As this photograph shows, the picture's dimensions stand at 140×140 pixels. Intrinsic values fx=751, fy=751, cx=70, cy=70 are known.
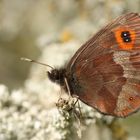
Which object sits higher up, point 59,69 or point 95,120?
point 59,69

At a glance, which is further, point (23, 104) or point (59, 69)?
point (23, 104)

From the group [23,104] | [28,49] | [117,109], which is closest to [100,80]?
[117,109]

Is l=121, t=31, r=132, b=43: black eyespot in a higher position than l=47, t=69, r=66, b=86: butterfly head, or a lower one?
higher

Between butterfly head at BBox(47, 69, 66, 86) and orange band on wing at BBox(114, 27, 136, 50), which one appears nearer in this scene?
orange band on wing at BBox(114, 27, 136, 50)

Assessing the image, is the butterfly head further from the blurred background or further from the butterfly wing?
the blurred background

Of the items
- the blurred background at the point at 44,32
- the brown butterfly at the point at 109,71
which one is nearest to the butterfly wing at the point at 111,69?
the brown butterfly at the point at 109,71

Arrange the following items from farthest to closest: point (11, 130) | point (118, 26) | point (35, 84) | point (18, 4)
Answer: point (18, 4) → point (35, 84) → point (11, 130) → point (118, 26)

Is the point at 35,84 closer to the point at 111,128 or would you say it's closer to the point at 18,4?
the point at 111,128

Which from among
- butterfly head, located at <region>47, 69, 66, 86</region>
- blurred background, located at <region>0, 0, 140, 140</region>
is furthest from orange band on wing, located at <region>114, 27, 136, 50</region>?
blurred background, located at <region>0, 0, 140, 140</region>

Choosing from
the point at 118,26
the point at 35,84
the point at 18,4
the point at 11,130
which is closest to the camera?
the point at 118,26
